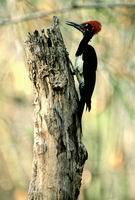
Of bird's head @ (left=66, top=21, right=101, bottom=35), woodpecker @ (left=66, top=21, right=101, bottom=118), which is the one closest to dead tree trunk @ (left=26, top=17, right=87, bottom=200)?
woodpecker @ (left=66, top=21, right=101, bottom=118)

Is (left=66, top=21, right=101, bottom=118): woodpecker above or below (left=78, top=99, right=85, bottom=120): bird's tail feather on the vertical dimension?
above

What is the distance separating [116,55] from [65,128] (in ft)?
4.57

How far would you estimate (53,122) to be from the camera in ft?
8.39

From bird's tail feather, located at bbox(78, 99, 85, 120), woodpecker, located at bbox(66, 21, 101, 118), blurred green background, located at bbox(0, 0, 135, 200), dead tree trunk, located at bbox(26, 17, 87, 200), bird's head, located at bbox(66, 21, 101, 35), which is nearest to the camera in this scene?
dead tree trunk, located at bbox(26, 17, 87, 200)

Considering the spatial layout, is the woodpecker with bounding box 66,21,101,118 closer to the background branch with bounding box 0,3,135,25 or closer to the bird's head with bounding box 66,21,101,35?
the bird's head with bounding box 66,21,101,35

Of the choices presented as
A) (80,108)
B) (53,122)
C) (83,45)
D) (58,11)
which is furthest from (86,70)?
(58,11)

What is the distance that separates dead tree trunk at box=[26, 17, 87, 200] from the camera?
2.55m

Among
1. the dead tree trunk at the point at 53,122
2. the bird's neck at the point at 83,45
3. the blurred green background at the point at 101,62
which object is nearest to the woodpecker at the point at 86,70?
the bird's neck at the point at 83,45

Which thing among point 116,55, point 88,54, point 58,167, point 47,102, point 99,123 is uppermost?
point 116,55

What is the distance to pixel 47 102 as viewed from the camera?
257 cm

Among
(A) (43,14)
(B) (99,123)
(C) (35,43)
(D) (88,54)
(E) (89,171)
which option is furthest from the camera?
(E) (89,171)

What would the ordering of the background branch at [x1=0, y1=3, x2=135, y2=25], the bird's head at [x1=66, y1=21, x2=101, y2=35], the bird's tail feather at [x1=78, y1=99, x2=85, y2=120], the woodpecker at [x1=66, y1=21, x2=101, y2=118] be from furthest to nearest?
1. the background branch at [x1=0, y1=3, x2=135, y2=25]
2. the bird's head at [x1=66, y1=21, x2=101, y2=35]
3. the woodpecker at [x1=66, y1=21, x2=101, y2=118]
4. the bird's tail feather at [x1=78, y1=99, x2=85, y2=120]

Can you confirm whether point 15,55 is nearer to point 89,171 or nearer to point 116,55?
point 116,55

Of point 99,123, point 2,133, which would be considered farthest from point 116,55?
point 2,133
